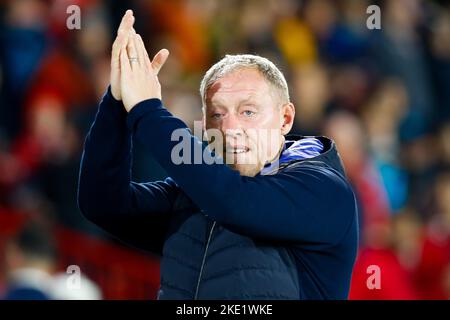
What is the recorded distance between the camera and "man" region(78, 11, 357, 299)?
2590mm

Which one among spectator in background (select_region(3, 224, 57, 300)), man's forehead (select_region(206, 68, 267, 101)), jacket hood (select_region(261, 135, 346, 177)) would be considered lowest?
spectator in background (select_region(3, 224, 57, 300))

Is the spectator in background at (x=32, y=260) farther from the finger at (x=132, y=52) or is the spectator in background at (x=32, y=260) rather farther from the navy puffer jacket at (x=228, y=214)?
the finger at (x=132, y=52)

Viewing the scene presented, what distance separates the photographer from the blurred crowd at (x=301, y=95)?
633cm


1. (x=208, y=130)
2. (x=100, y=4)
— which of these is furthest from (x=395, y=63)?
(x=208, y=130)

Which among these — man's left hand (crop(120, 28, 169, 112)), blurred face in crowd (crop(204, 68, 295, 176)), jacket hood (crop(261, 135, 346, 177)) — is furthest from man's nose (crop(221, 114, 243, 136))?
man's left hand (crop(120, 28, 169, 112))

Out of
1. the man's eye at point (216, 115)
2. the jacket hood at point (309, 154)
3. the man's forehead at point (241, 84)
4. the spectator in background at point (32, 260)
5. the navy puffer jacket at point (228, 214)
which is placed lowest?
the spectator in background at point (32, 260)

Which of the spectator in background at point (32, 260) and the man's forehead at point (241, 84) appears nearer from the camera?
the man's forehead at point (241, 84)

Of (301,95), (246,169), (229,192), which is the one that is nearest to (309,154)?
(246,169)

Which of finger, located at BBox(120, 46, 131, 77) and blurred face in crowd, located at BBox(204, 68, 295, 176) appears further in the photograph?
blurred face in crowd, located at BBox(204, 68, 295, 176)

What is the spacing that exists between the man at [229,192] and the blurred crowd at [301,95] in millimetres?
2752

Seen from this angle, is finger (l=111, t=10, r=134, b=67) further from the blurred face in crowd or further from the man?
the blurred face in crowd

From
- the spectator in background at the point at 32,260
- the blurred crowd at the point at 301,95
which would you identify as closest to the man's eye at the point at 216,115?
the spectator in background at the point at 32,260

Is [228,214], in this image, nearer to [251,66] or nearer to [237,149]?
[237,149]

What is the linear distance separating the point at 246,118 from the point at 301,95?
186 inches
